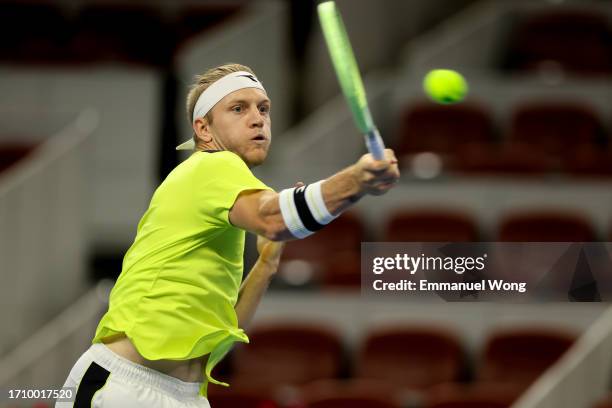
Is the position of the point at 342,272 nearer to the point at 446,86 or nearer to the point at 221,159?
the point at 446,86

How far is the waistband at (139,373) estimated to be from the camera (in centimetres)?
391

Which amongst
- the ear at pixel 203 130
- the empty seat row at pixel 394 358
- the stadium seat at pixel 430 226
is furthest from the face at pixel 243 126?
the stadium seat at pixel 430 226

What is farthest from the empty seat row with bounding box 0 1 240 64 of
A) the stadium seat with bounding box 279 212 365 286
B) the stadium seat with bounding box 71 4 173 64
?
the stadium seat with bounding box 279 212 365 286

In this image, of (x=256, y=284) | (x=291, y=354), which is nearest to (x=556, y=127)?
(x=291, y=354)

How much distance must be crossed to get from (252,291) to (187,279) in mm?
585

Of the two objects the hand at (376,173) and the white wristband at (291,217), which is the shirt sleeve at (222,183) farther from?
the hand at (376,173)

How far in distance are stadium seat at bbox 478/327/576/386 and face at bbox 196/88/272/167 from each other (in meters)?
4.13

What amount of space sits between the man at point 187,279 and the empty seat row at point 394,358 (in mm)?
3632

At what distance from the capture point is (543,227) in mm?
8844

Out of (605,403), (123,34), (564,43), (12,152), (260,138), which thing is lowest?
(605,403)

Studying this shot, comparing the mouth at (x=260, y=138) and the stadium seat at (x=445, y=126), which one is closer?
the mouth at (x=260, y=138)

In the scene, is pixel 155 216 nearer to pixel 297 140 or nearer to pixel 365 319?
A: pixel 365 319

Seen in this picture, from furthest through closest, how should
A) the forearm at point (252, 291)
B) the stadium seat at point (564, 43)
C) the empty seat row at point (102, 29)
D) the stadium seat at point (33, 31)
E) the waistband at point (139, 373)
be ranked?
1. the stadium seat at point (564, 43)
2. the empty seat row at point (102, 29)
3. the stadium seat at point (33, 31)
4. the forearm at point (252, 291)
5. the waistband at point (139, 373)

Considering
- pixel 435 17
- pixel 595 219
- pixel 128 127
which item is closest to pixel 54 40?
pixel 128 127
